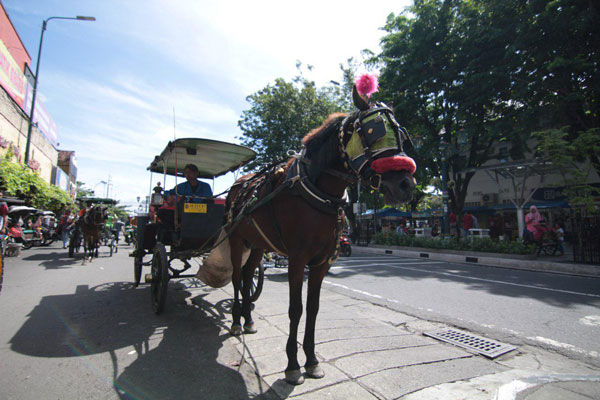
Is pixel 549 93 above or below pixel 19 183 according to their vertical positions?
above

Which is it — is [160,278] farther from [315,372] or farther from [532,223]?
[532,223]

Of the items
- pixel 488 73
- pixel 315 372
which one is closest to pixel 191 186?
pixel 315 372

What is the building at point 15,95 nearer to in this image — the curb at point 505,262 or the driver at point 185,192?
the driver at point 185,192

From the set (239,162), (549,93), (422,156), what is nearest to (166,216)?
(239,162)

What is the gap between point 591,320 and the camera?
444cm

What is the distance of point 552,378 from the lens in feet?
8.68

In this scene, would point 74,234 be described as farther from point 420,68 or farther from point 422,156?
point 420,68

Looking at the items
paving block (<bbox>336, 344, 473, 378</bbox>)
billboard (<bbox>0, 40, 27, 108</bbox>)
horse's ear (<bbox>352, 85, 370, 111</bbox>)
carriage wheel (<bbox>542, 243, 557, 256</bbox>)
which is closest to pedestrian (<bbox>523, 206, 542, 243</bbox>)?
carriage wheel (<bbox>542, 243, 557, 256</bbox>)

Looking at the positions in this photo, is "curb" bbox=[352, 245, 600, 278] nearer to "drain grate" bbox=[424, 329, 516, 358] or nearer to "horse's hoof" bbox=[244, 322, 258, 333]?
"drain grate" bbox=[424, 329, 516, 358]

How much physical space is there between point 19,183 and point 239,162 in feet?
38.8

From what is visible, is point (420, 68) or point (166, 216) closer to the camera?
point (166, 216)

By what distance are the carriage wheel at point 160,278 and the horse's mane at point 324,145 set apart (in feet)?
8.65

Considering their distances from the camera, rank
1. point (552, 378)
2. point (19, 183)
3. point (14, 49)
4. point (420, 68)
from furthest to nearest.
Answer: point (14, 49) → point (420, 68) → point (19, 183) → point (552, 378)

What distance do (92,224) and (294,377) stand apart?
10346 mm
